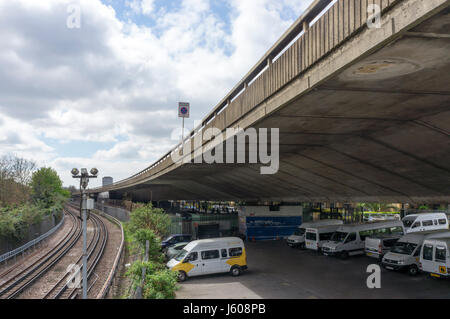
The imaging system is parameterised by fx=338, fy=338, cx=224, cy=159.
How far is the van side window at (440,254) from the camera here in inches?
612

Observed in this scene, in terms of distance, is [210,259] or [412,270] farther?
[210,259]

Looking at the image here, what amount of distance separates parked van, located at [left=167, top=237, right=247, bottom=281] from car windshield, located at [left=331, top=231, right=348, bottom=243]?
8.46 meters

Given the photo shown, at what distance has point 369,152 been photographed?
621 inches

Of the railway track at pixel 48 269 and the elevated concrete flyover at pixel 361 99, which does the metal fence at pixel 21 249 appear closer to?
the railway track at pixel 48 269

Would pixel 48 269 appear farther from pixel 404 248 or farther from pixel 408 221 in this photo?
pixel 408 221

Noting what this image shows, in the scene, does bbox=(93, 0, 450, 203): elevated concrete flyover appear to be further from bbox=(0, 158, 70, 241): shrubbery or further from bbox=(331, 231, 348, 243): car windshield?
bbox=(0, 158, 70, 241): shrubbery

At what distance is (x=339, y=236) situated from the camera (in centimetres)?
2427

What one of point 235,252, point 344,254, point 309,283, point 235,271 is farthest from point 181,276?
point 344,254

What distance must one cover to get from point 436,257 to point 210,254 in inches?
441

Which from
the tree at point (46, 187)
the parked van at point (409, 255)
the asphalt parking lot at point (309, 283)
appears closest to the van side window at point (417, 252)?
the parked van at point (409, 255)

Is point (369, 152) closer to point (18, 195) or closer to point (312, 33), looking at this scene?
point (312, 33)

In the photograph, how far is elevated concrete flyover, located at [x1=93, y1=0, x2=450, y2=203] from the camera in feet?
19.3

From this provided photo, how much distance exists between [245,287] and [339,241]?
399 inches
